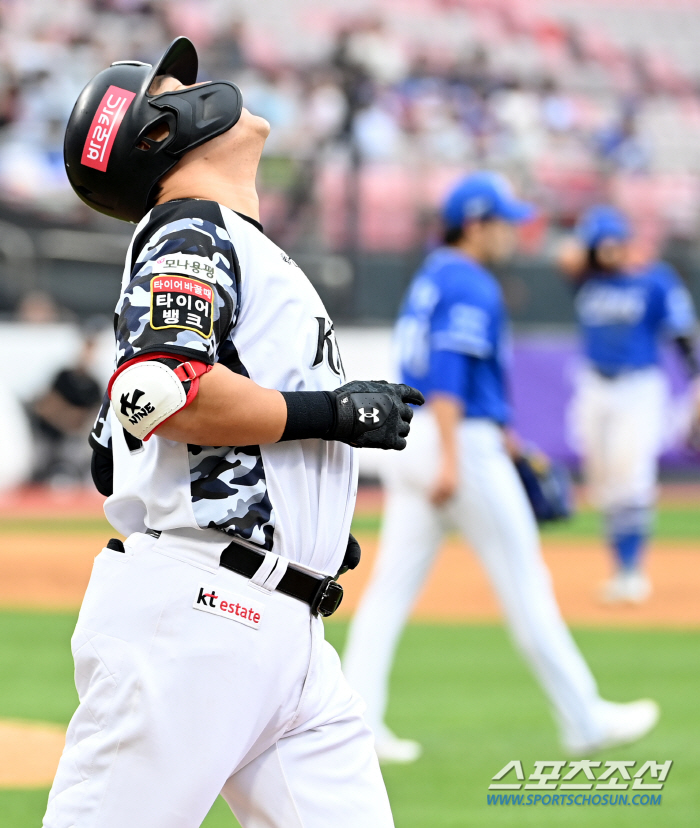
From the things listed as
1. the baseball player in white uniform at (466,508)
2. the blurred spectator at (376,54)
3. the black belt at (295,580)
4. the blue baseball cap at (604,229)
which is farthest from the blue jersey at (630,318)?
the blurred spectator at (376,54)

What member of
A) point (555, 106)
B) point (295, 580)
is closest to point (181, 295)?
point (295, 580)

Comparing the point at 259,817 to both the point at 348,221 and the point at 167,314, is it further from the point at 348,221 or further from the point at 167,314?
the point at 348,221

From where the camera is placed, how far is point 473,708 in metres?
6.24

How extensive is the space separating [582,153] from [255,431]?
19.4 m

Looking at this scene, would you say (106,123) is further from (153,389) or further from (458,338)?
(458,338)

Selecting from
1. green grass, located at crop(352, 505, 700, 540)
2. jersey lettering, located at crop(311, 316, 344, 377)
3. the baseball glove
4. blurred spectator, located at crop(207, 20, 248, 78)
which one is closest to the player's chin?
jersey lettering, located at crop(311, 316, 344, 377)

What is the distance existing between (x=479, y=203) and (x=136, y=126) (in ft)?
10.2

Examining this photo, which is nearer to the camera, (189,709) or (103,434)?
(189,709)

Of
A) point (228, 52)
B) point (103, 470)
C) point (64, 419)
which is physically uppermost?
point (228, 52)

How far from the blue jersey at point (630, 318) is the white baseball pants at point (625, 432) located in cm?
13

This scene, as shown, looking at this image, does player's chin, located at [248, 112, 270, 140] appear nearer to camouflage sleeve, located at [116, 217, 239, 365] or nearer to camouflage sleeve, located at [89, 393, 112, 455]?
camouflage sleeve, located at [116, 217, 239, 365]

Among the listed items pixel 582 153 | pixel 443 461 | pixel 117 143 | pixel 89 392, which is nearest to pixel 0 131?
pixel 89 392

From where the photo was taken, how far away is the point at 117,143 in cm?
261

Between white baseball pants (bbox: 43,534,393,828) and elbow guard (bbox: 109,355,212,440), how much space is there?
285 mm
